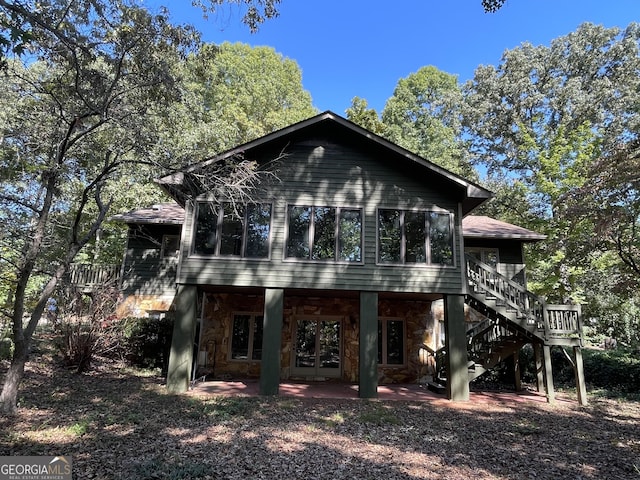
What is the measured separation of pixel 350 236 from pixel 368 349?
302 centimetres

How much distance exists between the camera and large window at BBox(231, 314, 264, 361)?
1362cm

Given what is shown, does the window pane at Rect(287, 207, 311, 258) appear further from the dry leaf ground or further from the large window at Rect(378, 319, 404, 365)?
the large window at Rect(378, 319, 404, 365)

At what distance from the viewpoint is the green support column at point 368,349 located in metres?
10.3

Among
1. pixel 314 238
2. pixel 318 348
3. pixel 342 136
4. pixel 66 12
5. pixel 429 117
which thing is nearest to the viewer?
pixel 66 12

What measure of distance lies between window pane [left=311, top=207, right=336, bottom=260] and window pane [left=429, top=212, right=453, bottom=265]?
8.95ft

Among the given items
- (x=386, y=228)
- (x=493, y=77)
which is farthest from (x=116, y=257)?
(x=493, y=77)

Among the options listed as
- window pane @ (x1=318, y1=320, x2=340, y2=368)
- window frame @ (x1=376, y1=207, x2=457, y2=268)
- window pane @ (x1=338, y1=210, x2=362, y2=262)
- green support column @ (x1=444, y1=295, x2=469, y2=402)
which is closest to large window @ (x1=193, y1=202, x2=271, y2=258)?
window pane @ (x1=338, y1=210, x2=362, y2=262)

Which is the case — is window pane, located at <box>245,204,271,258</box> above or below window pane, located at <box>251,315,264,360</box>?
above

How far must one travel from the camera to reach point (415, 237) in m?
11.0

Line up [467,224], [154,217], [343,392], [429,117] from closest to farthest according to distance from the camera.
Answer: [343,392]
[154,217]
[467,224]
[429,117]

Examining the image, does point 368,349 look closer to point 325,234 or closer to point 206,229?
point 325,234

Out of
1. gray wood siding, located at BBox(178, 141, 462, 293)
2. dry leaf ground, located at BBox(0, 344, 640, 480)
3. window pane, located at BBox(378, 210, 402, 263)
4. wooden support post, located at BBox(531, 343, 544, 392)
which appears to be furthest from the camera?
wooden support post, located at BBox(531, 343, 544, 392)

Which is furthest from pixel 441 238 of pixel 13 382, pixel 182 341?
pixel 13 382

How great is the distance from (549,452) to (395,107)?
27.9 metres
